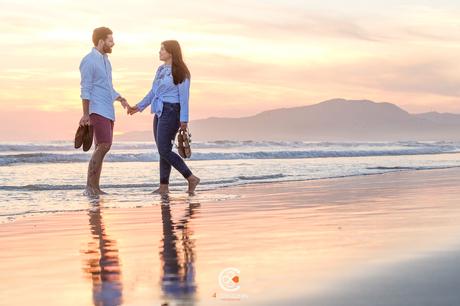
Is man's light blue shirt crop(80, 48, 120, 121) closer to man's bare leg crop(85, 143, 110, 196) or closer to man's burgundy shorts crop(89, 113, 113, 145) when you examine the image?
man's burgundy shorts crop(89, 113, 113, 145)

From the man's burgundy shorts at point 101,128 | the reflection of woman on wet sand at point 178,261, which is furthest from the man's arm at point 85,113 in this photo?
the reflection of woman on wet sand at point 178,261

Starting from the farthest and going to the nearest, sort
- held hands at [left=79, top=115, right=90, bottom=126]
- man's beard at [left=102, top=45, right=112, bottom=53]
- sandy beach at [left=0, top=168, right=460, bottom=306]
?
man's beard at [left=102, top=45, right=112, bottom=53] → held hands at [left=79, top=115, right=90, bottom=126] → sandy beach at [left=0, top=168, right=460, bottom=306]

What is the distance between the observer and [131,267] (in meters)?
4.33

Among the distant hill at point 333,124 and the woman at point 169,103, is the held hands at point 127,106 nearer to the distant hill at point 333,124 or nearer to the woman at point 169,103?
the woman at point 169,103

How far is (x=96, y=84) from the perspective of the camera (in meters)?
10.3

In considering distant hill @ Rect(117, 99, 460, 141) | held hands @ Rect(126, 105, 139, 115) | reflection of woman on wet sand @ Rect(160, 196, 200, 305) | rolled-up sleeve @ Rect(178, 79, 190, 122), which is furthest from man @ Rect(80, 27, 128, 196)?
distant hill @ Rect(117, 99, 460, 141)

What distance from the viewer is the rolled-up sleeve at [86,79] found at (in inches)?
402

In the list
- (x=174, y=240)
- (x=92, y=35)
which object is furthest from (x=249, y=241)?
(x=92, y=35)

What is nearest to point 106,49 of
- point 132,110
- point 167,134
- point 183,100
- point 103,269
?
point 132,110

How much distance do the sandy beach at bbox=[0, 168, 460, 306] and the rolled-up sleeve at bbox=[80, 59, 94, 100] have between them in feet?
7.55

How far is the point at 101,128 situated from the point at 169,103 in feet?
3.20

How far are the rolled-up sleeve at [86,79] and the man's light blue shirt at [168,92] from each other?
929 mm

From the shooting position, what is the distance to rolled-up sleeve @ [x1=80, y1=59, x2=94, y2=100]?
33.5ft

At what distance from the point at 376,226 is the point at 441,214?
110 cm
